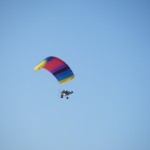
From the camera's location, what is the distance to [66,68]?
50.6m

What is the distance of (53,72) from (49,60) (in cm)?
233

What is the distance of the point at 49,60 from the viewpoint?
50.2 metres

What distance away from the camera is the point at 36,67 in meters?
50.0

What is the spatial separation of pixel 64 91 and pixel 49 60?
4.92 m

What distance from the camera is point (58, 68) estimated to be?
2013 inches

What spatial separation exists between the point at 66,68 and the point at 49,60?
2.37 metres

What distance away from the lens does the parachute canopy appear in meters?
50.1

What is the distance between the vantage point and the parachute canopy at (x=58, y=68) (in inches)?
1973

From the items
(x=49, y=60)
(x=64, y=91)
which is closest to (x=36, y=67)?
(x=49, y=60)

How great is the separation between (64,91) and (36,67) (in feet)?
17.0

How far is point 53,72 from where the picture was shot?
51.9 metres

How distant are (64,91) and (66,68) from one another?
11.5ft

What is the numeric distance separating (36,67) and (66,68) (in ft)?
12.3

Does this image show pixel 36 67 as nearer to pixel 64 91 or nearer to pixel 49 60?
pixel 49 60
